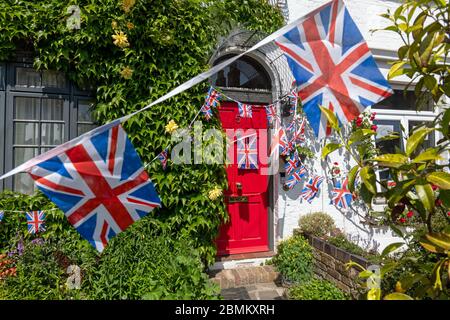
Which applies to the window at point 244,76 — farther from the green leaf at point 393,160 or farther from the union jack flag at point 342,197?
the green leaf at point 393,160

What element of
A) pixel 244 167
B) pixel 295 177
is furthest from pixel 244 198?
pixel 295 177

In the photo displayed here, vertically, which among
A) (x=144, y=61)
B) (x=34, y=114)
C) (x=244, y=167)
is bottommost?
(x=244, y=167)

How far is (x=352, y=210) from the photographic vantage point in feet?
16.2

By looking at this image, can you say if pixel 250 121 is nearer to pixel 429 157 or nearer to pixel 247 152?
pixel 247 152

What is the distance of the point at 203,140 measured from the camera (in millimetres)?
3748

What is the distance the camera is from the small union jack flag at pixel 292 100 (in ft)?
14.2

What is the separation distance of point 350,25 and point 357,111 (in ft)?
2.29

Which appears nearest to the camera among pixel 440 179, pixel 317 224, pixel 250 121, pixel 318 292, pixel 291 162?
pixel 440 179

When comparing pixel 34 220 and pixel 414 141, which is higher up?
pixel 414 141

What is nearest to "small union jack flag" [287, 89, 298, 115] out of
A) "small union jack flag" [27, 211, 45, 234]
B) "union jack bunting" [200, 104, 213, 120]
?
"union jack bunting" [200, 104, 213, 120]

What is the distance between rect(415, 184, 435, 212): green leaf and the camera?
52.6 inches

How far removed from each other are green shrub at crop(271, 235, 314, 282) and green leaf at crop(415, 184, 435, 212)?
2.76m

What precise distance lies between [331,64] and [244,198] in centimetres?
270

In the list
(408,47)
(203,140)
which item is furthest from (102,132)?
(408,47)
